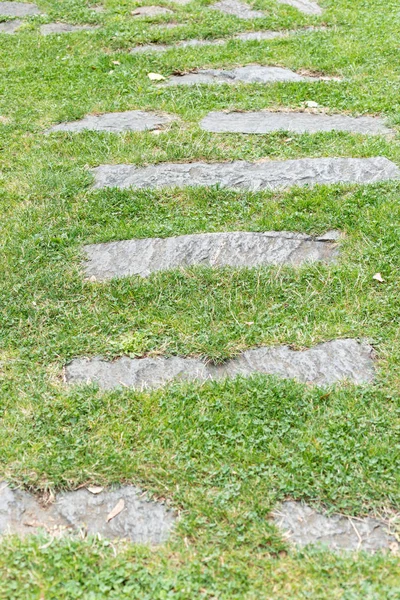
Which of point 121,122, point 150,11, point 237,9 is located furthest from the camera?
point 150,11

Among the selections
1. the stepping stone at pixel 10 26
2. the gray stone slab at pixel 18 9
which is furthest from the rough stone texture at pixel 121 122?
the gray stone slab at pixel 18 9

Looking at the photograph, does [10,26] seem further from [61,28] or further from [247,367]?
[247,367]

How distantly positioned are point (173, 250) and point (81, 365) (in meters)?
0.99

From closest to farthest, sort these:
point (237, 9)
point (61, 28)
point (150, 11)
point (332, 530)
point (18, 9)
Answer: point (332, 530)
point (61, 28)
point (237, 9)
point (150, 11)
point (18, 9)

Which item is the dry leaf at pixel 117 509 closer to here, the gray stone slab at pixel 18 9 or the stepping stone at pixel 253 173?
the stepping stone at pixel 253 173

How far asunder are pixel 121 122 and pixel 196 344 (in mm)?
2678

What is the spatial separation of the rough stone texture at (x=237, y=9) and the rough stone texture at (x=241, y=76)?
1390mm

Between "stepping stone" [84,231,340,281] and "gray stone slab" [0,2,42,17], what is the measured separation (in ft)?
15.5

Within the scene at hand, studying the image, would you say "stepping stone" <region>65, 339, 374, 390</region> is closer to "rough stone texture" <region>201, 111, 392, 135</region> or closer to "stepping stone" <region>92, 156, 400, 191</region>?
"stepping stone" <region>92, 156, 400, 191</region>

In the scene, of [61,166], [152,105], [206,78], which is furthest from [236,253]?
[206,78]

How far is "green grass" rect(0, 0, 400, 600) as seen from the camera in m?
2.61

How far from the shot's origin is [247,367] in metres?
3.45

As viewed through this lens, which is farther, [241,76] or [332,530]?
[241,76]

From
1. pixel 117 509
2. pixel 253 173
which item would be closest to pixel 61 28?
pixel 253 173
